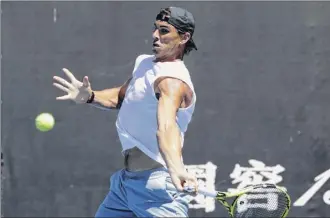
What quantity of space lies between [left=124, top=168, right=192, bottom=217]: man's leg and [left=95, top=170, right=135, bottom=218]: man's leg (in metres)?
0.07

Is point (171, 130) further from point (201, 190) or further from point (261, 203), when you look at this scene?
point (261, 203)

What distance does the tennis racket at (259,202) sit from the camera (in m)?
4.58

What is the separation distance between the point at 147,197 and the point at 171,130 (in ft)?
1.41

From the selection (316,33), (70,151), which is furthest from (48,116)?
(316,33)

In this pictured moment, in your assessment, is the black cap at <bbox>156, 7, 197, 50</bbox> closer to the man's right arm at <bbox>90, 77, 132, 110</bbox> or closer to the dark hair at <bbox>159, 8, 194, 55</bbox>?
the dark hair at <bbox>159, 8, 194, 55</bbox>

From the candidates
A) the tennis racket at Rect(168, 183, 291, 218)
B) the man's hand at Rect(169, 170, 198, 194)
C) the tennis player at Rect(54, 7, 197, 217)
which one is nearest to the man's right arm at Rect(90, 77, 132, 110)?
the tennis player at Rect(54, 7, 197, 217)

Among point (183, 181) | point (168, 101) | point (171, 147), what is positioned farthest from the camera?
point (168, 101)

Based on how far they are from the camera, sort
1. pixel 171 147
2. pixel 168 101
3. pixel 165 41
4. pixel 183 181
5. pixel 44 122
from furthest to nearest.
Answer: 1. pixel 44 122
2. pixel 165 41
3. pixel 168 101
4. pixel 171 147
5. pixel 183 181

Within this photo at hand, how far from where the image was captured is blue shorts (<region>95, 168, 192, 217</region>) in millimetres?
4469

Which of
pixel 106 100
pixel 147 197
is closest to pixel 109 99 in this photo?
pixel 106 100

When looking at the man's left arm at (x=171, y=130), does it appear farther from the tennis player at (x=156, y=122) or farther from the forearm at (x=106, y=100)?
the forearm at (x=106, y=100)

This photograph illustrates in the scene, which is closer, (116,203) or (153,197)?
(153,197)

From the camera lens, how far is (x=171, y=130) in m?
4.24

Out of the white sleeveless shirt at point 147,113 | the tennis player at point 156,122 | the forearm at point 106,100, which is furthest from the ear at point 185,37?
the forearm at point 106,100
